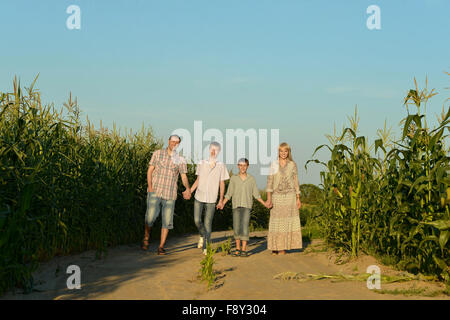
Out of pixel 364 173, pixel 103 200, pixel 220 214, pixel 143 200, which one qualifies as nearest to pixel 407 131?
pixel 364 173

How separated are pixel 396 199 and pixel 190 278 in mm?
3419

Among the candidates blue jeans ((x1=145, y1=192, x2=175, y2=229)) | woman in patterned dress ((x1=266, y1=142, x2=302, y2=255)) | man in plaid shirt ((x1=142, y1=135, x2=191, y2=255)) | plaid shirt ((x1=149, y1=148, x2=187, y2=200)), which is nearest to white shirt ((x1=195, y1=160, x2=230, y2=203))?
man in plaid shirt ((x1=142, y1=135, x2=191, y2=255))

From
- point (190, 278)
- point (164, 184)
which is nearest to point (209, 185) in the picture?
point (164, 184)

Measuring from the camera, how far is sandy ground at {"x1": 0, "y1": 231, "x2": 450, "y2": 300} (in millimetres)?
5625

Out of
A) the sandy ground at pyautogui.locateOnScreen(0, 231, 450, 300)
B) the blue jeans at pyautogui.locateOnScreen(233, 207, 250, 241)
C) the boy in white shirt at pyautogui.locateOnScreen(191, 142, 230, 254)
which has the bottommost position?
the sandy ground at pyautogui.locateOnScreen(0, 231, 450, 300)

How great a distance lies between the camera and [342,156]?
8.15 m

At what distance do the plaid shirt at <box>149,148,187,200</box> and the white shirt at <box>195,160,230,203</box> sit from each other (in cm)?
52

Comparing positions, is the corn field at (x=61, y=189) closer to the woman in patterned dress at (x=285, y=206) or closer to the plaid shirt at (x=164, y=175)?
the plaid shirt at (x=164, y=175)

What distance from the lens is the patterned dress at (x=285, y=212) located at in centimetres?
897

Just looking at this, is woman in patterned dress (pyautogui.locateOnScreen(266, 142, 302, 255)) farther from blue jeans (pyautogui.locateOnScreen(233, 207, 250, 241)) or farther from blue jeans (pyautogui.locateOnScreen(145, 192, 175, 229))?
blue jeans (pyautogui.locateOnScreen(145, 192, 175, 229))

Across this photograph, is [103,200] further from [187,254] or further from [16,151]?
[16,151]

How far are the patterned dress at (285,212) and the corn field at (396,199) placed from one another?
67 cm

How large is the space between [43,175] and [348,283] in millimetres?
4938

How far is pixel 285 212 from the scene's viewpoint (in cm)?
903
